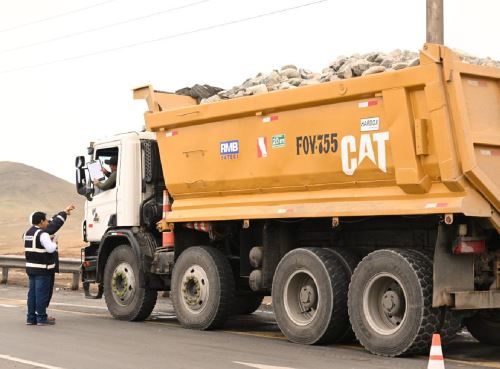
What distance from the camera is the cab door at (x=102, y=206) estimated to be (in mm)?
14984

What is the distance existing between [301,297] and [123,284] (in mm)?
3954

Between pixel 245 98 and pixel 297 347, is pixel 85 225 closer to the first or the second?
pixel 245 98

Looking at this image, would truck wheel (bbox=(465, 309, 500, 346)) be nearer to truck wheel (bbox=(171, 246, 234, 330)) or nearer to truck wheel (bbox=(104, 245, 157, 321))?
truck wheel (bbox=(171, 246, 234, 330))

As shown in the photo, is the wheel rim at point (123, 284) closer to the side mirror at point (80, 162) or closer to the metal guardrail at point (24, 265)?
the side mirror at point (80, 162)

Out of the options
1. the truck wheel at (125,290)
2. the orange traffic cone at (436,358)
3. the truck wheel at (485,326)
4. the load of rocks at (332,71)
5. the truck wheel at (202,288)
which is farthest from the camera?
the truck wheel at (125,290)

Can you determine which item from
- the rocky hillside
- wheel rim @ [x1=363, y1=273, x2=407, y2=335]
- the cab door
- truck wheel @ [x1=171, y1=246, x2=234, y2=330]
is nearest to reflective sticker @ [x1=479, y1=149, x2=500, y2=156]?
wheel rim @ [x1=363, y1=273, x2=407, y2=335]

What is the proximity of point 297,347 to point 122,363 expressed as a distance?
225cm

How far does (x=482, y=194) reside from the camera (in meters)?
9.91

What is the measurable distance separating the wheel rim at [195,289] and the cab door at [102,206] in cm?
204

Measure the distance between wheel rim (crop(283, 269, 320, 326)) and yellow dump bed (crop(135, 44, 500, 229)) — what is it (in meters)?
0.77

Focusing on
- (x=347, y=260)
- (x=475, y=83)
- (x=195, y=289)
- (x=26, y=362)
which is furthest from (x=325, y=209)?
(x=26, y=362)

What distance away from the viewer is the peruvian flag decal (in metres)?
12.2

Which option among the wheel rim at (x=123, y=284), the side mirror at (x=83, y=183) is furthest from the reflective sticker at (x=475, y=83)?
the side mirror at (x=83, y=183)

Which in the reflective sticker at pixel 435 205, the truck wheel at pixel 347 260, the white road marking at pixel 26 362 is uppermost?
the reflective sticker at pixel 435 205
